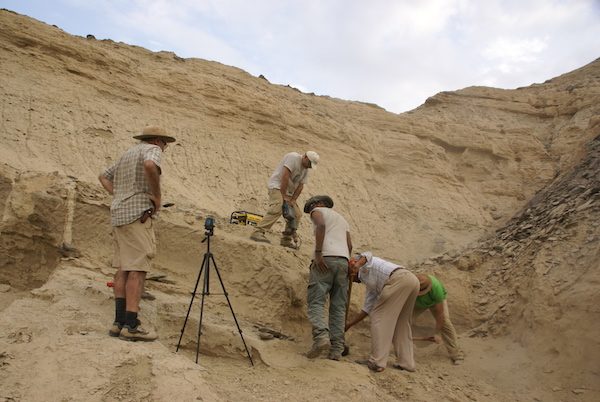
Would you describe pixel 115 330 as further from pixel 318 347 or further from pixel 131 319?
pixel 318 347

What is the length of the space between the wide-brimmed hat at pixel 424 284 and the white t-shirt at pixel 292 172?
2000 millimetres

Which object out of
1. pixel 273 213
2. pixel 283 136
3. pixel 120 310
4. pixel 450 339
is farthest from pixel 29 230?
pixel 283 136

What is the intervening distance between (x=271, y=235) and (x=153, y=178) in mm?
3421

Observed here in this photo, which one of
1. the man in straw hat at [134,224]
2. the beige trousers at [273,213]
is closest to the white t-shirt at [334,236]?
the beige trousers at [273,213]

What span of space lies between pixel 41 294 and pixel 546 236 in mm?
5723

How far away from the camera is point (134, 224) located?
4.13 meters

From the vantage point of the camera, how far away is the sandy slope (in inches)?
160

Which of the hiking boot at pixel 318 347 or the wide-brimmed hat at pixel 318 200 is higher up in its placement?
the wide-brimmed hat at pixel 318 200

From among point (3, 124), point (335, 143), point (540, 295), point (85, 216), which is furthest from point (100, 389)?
point (335, 143)

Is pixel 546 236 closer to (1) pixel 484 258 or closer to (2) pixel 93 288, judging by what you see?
(1) pixel 484 258

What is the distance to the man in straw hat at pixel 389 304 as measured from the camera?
513cm

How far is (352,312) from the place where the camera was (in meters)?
6.52

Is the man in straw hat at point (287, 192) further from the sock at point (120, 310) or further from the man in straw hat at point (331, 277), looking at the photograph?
the sock at point (120, 310)

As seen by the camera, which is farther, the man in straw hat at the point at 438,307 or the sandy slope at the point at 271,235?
the man in straw hat at the point at 438,307
